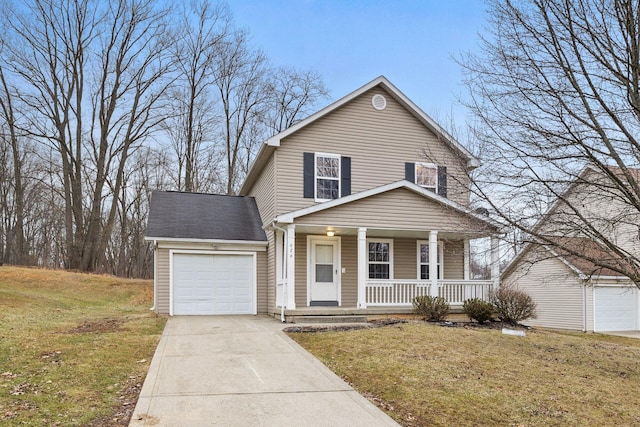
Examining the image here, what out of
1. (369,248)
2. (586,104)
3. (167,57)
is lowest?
(369,248)

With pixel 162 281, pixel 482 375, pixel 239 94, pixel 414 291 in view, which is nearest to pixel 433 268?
pixel 414 291

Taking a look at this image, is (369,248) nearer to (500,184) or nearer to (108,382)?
(500,184)

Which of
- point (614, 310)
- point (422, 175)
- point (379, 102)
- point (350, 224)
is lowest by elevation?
point (614, 310)

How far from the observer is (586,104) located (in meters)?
7.42

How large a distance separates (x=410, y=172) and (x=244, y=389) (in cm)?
1087

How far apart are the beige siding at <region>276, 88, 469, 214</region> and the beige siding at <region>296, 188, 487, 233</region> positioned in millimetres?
1494

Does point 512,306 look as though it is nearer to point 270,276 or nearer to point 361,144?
point 361,144

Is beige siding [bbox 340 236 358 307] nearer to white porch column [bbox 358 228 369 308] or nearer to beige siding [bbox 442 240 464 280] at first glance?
white porch column [bbox 358 228 369 308]

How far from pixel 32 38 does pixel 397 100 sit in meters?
21.7

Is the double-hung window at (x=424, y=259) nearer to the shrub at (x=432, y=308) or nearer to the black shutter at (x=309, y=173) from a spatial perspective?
the shrub at (x=432, y=308)

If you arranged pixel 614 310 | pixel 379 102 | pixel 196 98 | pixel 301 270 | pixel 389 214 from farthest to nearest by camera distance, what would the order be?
pixel 196 98 < pixel 614 310 < pixel 379 102 < pixel 301 270 < pixel 389 214

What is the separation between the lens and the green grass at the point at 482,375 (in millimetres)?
5738

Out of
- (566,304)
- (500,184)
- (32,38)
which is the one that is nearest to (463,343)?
(500,184)

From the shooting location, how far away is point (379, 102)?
51.3 ft
